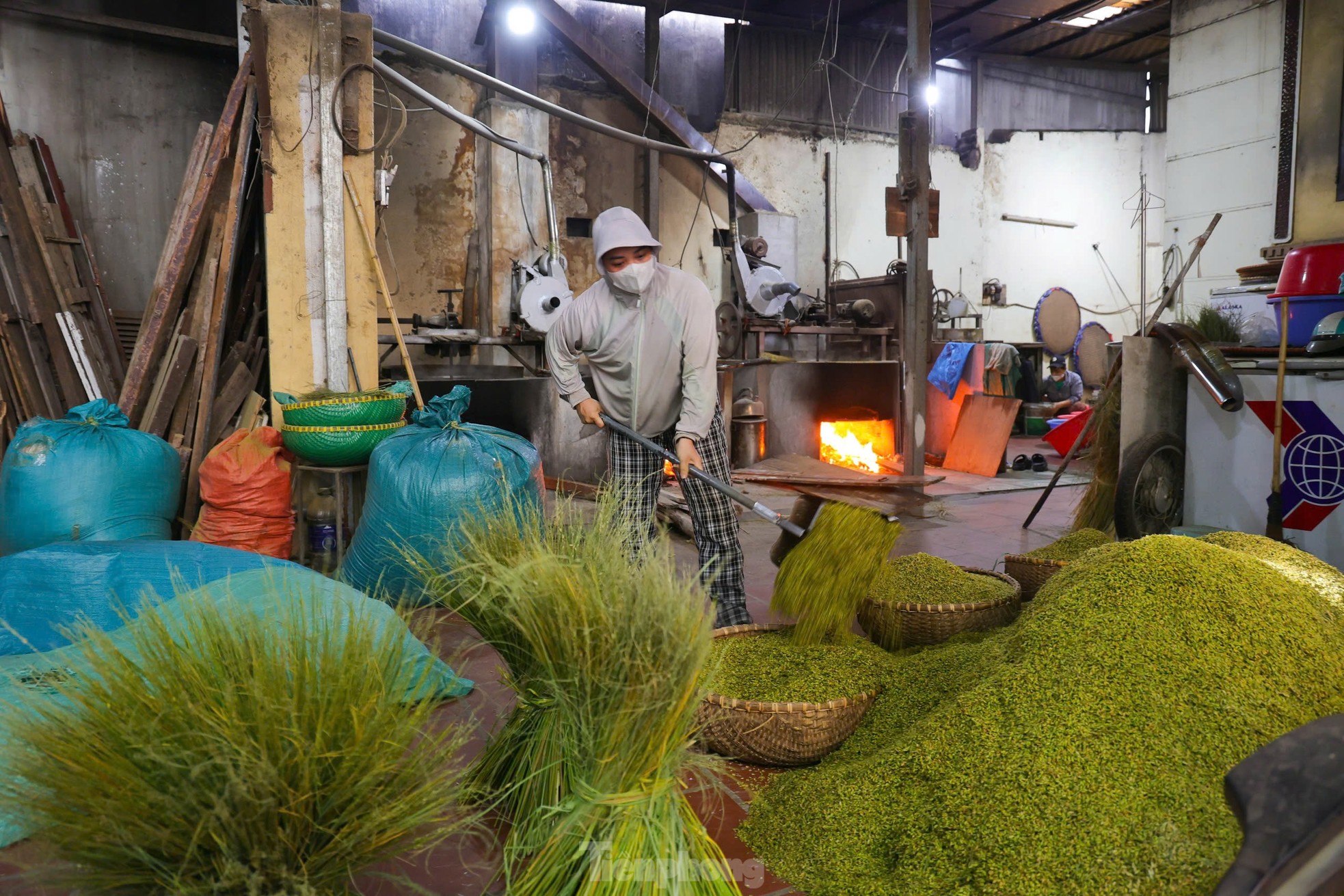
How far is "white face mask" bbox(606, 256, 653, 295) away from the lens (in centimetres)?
299

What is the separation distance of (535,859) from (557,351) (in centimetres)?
219

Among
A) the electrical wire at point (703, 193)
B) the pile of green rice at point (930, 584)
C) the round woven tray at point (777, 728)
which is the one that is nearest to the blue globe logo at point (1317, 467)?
the pile of green rice at point (930, 584)

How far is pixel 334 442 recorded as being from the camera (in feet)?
11.9

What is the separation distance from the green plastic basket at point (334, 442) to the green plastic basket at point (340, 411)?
0.06 ft

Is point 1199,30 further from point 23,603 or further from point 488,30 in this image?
point 23,603

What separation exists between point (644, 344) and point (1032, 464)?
5.84 m

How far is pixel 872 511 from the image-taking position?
260 centimetres

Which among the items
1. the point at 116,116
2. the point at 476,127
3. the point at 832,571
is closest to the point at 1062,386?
the point at 476,127

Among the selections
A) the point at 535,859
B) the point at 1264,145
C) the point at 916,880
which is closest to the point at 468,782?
the point at 535,859

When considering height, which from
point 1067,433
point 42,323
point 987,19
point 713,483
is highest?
point 987,19

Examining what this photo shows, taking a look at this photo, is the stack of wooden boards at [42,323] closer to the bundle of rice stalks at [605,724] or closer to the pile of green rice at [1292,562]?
the bundle of rice stalks at [605,724]

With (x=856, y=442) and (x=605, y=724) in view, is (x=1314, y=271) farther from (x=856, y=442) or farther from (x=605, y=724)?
(x=856, y=442)

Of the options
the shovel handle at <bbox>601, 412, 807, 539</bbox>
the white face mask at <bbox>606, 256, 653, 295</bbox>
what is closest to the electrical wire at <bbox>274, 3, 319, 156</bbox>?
the white face mask at <bbox>606, 256, 653, 295</bbox>

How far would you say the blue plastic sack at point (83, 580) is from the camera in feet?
8.47
